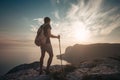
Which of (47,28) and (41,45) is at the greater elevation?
(47,28)

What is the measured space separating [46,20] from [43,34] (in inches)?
37.4

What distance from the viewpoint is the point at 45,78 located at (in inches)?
316

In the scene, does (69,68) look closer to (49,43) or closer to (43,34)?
(49,43)

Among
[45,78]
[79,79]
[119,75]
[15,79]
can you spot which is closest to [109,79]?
[119,75]

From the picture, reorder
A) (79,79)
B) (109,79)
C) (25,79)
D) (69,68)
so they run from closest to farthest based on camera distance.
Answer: (109,79) < (79,79) < (25,79) < (69,68)

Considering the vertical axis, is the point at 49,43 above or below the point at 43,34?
below

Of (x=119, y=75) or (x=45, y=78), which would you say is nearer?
(x=119, y=75)

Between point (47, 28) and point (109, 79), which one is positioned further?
point (47, 28)

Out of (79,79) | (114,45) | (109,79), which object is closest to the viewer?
(109,79)

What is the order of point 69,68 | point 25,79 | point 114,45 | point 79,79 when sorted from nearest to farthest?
point 79,79 → point 25,79 → point 69,68 → point 114,45

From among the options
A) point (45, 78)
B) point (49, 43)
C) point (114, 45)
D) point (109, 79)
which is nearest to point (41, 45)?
point (49, 43)

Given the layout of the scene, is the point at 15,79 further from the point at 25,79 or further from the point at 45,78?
the point at 45,78

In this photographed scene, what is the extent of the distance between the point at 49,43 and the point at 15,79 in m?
3.29

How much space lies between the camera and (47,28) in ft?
30.0
